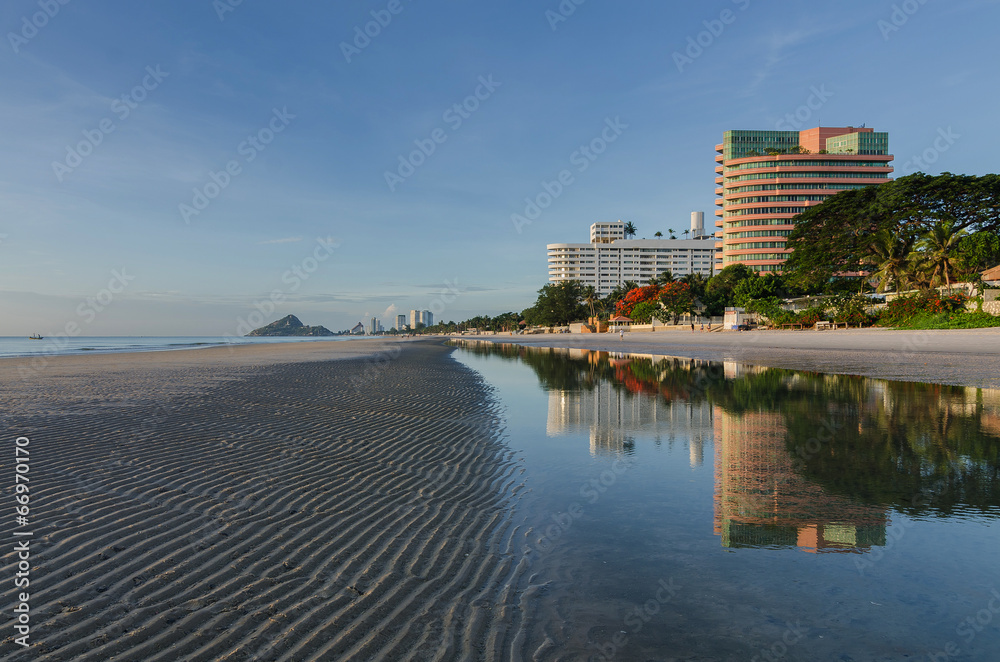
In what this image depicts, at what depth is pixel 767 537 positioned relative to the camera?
4992 mm

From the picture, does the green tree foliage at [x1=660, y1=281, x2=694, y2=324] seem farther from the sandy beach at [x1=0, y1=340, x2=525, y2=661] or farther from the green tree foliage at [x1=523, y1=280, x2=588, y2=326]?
the sandy beach at [x1=0, y1=340, x2=525, y2=661]

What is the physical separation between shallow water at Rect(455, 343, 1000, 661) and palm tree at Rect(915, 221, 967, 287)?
6158 cm

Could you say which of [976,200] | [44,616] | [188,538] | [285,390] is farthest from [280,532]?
[976,200]

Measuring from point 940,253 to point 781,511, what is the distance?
70.9 m

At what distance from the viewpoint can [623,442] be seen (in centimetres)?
955

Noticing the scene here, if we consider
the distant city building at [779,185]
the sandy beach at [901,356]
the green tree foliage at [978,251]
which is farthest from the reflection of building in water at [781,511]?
the distant city building at [779,185]

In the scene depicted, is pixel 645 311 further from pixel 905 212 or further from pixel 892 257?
pixel 905 212

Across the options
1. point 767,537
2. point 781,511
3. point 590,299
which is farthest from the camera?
point 590,299

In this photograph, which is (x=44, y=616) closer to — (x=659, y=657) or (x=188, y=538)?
(x=188, y=538)

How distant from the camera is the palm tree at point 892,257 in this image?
207 ft

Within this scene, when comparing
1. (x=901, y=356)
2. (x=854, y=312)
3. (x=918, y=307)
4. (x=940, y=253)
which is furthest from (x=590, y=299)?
(x=901, y=356)

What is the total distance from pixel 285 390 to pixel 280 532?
44.0 feet

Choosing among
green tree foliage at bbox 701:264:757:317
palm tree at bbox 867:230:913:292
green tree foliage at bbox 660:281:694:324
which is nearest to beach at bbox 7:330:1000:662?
palm tree at bbox 867:230:913:292

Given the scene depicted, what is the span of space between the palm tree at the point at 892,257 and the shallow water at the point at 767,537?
65374 millimetres
